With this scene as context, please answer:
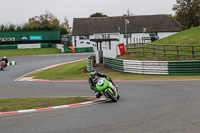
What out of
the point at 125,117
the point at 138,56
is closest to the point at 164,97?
the point at 125,117

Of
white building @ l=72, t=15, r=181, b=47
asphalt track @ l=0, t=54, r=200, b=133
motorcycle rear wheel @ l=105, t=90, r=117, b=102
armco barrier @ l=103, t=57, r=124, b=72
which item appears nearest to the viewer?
asphalt track @ l=0, t=54, r=200, b=133

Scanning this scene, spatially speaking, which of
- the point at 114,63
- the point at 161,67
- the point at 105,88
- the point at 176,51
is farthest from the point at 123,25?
the point at 105,88

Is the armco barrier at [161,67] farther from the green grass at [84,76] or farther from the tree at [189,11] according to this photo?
the tree at [189,11]

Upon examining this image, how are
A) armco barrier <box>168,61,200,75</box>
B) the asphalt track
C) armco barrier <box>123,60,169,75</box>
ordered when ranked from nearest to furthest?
the asphalt track, armco barrier <box>168,61,200,75</box>, armco barrier <box>123,60,169,75</box>

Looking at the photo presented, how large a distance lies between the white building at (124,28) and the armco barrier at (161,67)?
4833cm

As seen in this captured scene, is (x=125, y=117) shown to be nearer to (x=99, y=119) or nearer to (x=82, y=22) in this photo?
(x=99, y=119)

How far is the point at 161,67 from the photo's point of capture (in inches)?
877

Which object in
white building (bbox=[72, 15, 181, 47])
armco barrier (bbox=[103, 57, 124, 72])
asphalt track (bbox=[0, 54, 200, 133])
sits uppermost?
white building (bbox=[72, 15, 181, 47])

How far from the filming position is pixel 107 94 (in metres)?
11.2

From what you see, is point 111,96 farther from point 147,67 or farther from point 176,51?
point 176,51

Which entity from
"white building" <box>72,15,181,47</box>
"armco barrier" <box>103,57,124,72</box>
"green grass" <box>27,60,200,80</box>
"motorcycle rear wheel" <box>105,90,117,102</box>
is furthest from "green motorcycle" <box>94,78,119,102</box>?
"white building" <box>72,15,181,47</box>

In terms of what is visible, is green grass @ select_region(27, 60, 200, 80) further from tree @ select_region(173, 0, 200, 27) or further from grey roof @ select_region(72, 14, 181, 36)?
tree @ select_region(173, 0, 200, 27)

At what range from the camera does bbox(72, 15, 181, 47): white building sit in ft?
239

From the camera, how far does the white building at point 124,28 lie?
72.9m
